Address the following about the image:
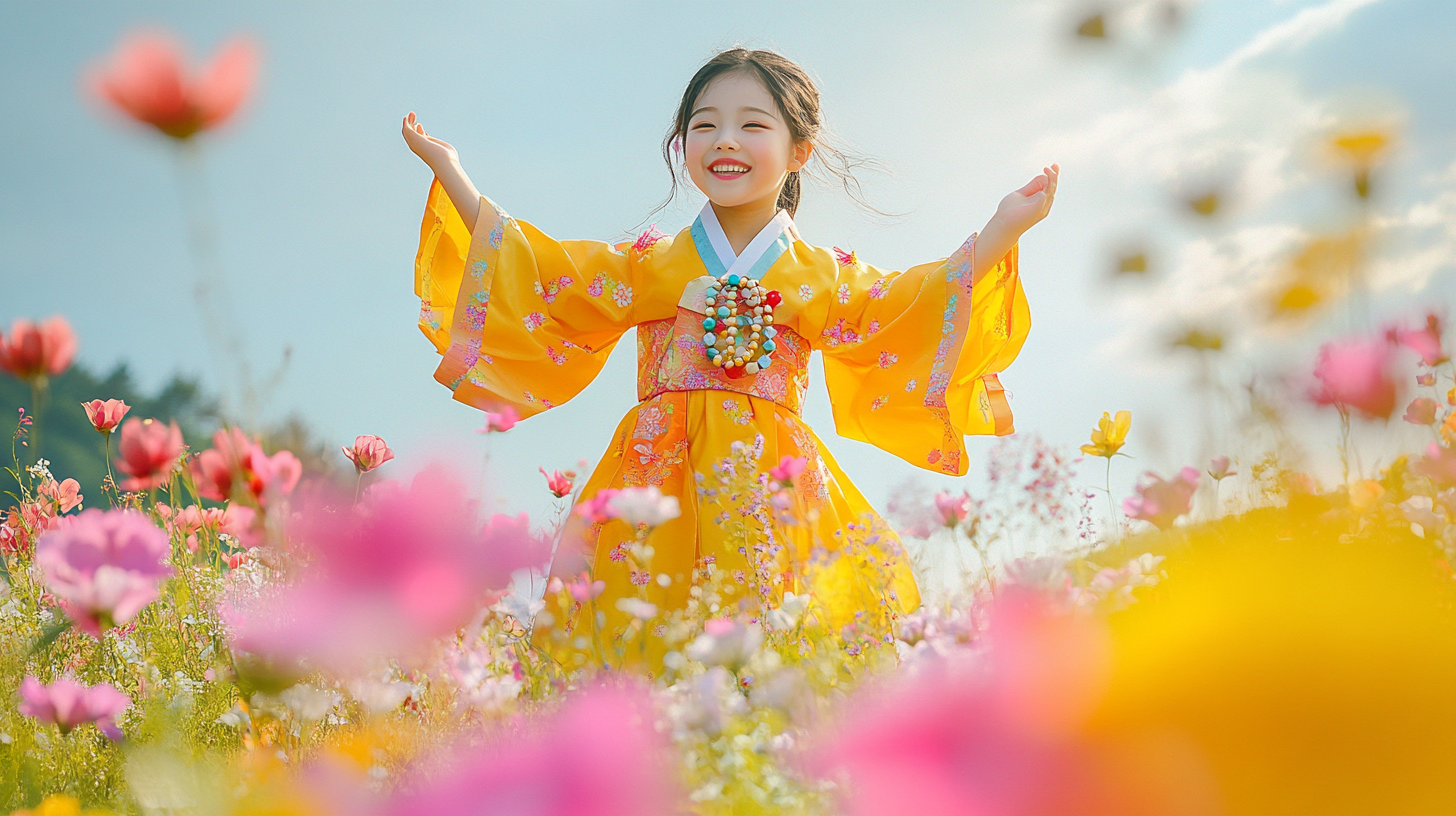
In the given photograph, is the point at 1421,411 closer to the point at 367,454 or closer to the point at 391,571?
the point at 391,571

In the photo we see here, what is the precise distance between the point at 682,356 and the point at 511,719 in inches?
63.9

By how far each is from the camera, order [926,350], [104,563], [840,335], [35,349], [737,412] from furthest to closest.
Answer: [840,335] → [926,350] → [737,412] → [35,349] → [104,563]

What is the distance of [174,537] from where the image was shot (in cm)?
206

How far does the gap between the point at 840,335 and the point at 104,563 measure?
213 centimetres

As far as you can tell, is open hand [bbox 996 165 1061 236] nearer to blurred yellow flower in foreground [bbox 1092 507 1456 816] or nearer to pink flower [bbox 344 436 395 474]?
pink flower [bbox 344 436 395 474]

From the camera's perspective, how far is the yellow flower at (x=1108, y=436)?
203 centimetres

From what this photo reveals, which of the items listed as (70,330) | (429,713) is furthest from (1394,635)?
(70,330)

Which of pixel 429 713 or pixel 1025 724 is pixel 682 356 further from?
pixel 1025 724

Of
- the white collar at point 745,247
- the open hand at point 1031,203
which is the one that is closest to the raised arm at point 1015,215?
the open hand at point 1031,203

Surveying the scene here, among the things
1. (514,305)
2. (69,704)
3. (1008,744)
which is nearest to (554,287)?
(514,305)

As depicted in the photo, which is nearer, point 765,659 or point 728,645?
point 728,645

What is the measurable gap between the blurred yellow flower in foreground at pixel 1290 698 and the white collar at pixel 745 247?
2.47m

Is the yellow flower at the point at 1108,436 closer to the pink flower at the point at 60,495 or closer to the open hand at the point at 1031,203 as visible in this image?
the open hand at the point at 1031,203

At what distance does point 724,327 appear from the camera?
2557 mm
